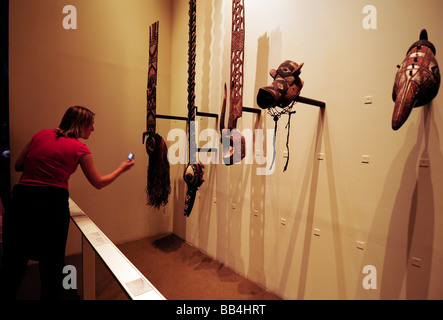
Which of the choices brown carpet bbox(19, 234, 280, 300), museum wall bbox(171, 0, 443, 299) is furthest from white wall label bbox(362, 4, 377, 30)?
brown carpet bbox(19, 234, 280, 300)

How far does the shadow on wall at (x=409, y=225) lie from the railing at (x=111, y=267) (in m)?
1.25

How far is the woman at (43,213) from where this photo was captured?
138cm

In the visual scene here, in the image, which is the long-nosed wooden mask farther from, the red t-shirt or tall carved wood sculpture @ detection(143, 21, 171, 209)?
tall carved wood sculpture @ detection(143, 21, 171, 209)

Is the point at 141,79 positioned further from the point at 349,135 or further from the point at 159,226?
the point at 349,135

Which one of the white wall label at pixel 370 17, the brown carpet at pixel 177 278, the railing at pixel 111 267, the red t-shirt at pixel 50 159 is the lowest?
the brown carpet at pixel 177 278

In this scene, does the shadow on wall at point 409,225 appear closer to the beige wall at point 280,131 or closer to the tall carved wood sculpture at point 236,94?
the beige wall at point 280,131

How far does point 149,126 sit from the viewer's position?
101 inches

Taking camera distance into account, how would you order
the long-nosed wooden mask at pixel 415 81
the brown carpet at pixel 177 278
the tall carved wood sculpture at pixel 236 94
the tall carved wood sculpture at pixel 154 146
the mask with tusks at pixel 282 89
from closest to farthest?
the long-nosed wooden mask at pixel 415 81 → the mask with tusks at pixel 282 89 → the tall carved wood sculpture at pixel 236 94 → the brown carpet at pixel 177 278 → the tall carved wood sculpture at pixel 154 146

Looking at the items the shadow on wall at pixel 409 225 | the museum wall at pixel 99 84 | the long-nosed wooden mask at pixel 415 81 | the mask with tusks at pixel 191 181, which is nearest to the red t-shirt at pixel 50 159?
the mask with tusks at pixel 191 181

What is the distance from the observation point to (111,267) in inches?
41.8

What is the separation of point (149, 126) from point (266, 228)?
58.6 inches

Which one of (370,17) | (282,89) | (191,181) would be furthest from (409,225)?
(191,181)

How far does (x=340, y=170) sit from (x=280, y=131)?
1.77 ft
